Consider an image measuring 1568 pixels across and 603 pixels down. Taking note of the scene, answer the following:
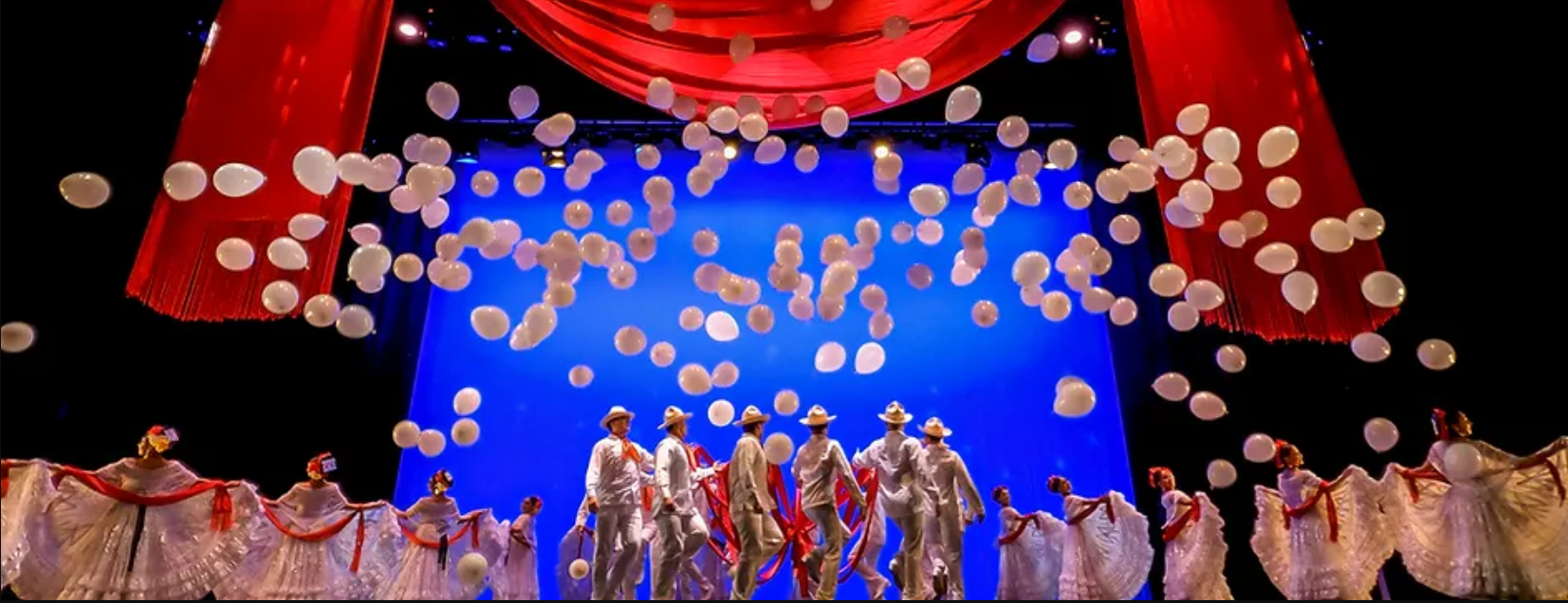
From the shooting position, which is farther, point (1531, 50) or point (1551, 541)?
point (1531, 50)

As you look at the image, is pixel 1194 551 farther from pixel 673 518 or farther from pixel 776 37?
pixel 776 37

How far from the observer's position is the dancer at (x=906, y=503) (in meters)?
5.44

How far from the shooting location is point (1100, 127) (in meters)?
7.98

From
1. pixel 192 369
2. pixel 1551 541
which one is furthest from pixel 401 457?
pixel 1551 541

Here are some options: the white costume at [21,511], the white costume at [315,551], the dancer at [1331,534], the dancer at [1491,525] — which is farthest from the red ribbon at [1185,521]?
the white costume at [21,511]

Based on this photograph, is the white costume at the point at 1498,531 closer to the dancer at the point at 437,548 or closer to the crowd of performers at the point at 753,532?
the crowd of performers at the point at 753,532

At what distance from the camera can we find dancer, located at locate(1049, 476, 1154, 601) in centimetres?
569

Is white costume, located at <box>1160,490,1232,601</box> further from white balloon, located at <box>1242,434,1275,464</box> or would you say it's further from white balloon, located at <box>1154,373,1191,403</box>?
white balloon, located at <box>1154,373,1191,403</box>

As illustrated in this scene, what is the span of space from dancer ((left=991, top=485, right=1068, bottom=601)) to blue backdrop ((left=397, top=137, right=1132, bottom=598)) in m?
0.99

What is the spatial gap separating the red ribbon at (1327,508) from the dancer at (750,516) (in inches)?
106

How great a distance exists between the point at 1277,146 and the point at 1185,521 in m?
2.44

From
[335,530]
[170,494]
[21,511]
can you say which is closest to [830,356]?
[335,530]

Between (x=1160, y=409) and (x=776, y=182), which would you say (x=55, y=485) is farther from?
(x=1160, y=409)

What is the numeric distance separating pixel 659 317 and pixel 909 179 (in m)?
2.33
